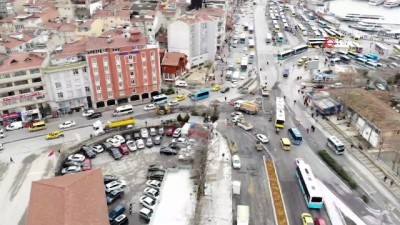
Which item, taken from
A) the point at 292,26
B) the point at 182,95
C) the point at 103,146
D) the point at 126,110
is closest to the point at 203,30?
the point at 182,95

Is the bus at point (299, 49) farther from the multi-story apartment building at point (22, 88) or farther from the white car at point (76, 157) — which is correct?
the white car at point (76, 157)

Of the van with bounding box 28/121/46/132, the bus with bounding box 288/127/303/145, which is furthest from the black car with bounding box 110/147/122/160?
the bus with bounding box 288/127/303/145

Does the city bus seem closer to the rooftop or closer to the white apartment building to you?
the white apartment building

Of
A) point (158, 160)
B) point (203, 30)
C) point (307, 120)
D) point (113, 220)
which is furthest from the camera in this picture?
point (203, 30)

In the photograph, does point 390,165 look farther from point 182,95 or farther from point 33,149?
point 33,149

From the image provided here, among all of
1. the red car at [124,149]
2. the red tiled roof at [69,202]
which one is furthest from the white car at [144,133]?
the red tiled roof at [69,202]
